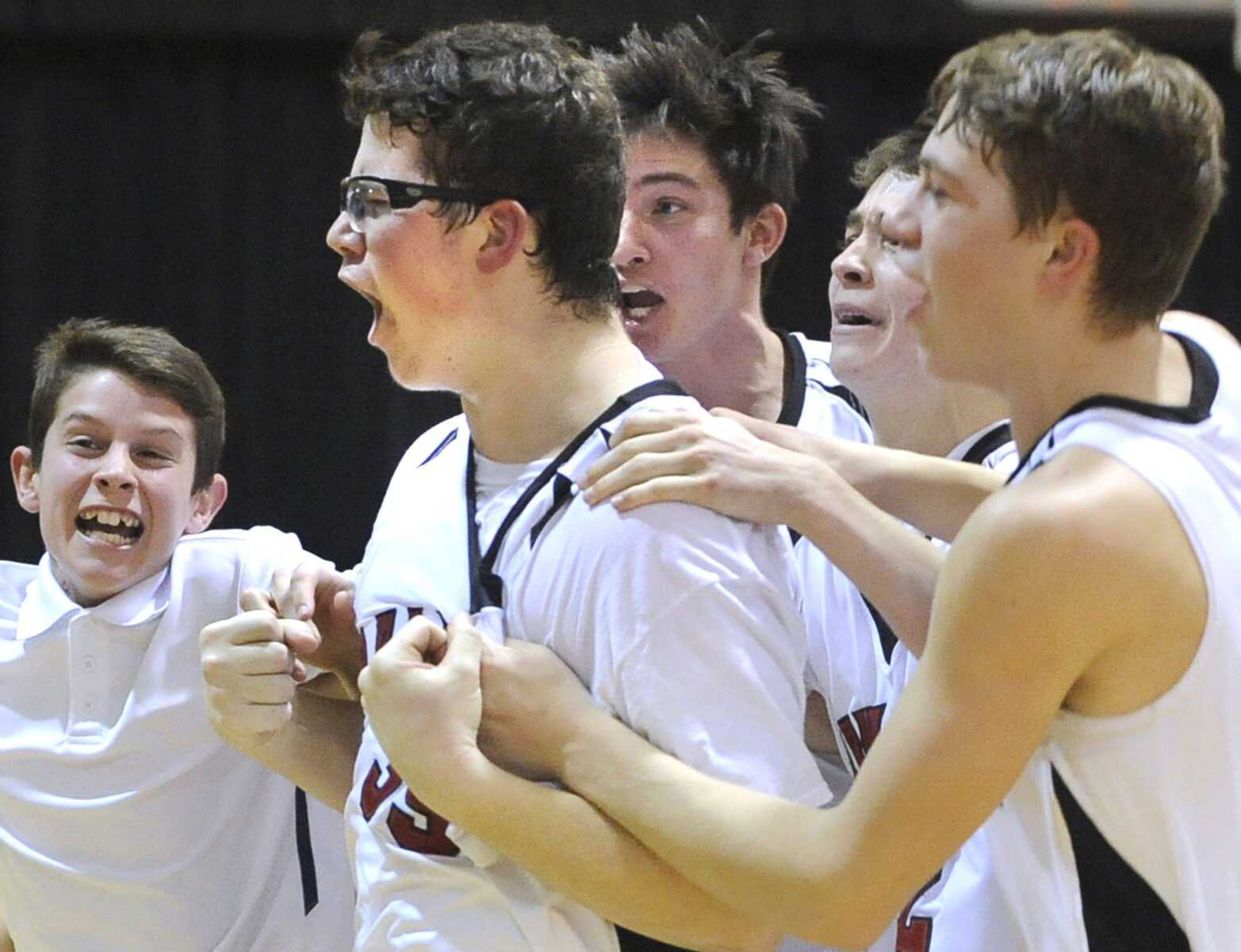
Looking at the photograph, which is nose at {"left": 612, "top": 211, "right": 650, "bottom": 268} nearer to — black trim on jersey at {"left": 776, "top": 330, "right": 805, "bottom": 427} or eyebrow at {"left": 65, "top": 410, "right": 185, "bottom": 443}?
black trim on jersey at {"left": 776, "top": 330, "right": 805, "bottom": 427}

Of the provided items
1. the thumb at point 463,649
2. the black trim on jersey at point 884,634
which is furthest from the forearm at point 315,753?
the black trim on jersey at point 884,634

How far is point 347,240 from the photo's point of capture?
2156 millimetres

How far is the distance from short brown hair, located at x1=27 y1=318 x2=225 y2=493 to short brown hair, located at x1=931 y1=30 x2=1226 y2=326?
1781mm

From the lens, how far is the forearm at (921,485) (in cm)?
221

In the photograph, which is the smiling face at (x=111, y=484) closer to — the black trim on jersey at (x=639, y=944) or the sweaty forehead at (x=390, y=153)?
the sweaty forehead at (x=390, y=153)

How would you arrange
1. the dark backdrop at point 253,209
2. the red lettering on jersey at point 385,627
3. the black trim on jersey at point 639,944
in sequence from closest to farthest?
the black trim on jersey at point 639,944 < the red lettering on jersey at point 385,627 < the dark backdrop at point 253,209

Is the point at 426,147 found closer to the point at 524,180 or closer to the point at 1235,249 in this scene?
the point at 524,180

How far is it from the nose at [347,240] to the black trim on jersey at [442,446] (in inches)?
12.2

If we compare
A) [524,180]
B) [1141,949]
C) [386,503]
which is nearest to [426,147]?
[524,180]

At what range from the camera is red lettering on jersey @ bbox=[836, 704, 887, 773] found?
2.50m

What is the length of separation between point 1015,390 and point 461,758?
694mm

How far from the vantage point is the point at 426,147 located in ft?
6.98

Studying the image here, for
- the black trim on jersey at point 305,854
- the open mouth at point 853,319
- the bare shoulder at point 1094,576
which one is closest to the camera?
the bare shoulder at point 1094,576

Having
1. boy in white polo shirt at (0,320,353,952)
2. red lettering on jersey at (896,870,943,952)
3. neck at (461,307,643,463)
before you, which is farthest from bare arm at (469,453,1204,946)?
boy in white polo shirt at (0,320,353,952)
